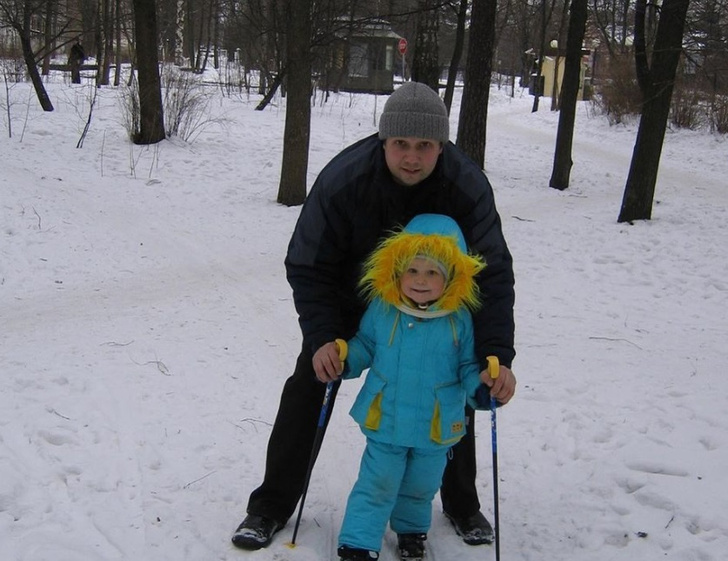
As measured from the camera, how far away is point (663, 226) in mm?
9602

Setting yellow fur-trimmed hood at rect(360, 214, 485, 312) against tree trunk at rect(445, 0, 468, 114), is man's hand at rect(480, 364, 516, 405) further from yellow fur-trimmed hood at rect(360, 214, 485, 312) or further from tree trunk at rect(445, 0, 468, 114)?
tree trunk at rect(445, 0, 468, 114)

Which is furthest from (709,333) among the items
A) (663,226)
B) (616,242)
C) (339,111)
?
(339,111)

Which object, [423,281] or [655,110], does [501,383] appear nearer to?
[423,281]

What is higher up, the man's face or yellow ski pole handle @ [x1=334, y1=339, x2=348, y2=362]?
the man's face

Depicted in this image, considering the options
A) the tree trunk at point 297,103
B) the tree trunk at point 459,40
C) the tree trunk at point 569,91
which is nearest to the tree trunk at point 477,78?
the tree trunk at point 569,91

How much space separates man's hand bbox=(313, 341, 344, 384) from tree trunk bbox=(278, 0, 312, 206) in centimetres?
763

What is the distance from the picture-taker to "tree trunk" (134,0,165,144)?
12359mm

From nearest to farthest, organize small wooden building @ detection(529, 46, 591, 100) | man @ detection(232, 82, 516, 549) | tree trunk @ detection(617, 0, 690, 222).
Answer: man @ detection(232, 82, 516, 549), tree trunk @ detection(617, 0, 690, 222), small wooden building @ detection(529, 46, 591, 100)

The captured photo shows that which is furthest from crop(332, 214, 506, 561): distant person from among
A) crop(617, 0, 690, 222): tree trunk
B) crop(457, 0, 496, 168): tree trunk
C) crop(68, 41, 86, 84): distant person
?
crop(68, 41, 86, 84): distant person

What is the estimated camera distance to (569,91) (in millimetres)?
12750

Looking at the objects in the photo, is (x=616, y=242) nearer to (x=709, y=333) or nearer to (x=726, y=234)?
(x=726, y=234)

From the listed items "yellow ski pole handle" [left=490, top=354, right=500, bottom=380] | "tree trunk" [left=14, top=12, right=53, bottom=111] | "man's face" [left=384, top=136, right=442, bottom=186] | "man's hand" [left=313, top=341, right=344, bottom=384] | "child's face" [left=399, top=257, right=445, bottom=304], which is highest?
"tree trunk" [left=14, top=12, right=53, bottom=111]

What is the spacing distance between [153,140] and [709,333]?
33.2 ft

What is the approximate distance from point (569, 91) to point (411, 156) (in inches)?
435
